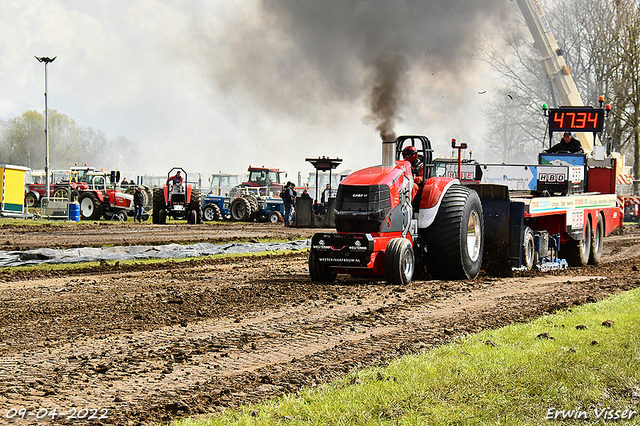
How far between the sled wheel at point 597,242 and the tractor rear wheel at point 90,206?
70.0 ft

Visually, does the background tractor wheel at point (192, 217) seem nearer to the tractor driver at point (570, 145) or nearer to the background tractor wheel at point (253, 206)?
the background tractor wheel at point (253, 206)

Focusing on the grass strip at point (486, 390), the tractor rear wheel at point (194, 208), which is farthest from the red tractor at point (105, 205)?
the grass strip at point (486, 390)

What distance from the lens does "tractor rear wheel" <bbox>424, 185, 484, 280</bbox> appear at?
10.1 meters

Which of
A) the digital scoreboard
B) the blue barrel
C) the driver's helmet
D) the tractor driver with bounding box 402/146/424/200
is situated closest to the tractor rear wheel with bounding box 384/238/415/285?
the tractor driver with bounding box 402/146/424/200

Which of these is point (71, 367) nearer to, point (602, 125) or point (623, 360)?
point (623, 360)

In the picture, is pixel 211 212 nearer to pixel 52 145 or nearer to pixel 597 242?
pixel 597 242

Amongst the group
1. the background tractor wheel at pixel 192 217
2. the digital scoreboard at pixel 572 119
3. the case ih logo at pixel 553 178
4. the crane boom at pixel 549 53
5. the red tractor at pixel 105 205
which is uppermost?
the crane boom at pixel 549 53

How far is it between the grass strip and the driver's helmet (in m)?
4.98

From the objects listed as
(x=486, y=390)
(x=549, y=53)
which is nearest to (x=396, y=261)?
(x=486, y=390)

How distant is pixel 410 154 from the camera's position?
10.5 meters

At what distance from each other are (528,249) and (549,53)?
17756 mm

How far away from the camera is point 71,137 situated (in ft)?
346

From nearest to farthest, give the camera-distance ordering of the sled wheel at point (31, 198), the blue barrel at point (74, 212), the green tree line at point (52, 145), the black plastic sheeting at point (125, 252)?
the black plastic sheeting at point (125, 252) → the blue barrel at point (74, 212) → the sled wheel at point (31, 198) → the green tree line at point (52, 145)

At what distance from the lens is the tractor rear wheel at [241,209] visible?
2986 cm
